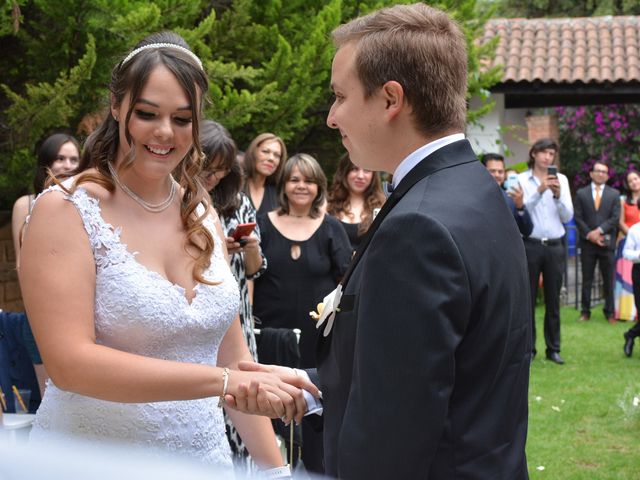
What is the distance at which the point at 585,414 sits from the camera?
26.6ft

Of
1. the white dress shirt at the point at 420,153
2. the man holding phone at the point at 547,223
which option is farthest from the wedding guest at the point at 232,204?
the man holding phone at the point at 547,223

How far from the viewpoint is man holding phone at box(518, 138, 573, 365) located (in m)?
10.1

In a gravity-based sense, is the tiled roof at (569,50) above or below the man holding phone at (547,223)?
above

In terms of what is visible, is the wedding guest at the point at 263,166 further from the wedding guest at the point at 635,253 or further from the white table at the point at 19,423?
the wedding guest at the point at 635,253

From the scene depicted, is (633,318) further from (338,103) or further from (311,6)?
(338,103)

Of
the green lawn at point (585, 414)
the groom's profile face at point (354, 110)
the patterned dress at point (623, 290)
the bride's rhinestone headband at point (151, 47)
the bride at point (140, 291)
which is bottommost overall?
the green lawn at point (585, 414)

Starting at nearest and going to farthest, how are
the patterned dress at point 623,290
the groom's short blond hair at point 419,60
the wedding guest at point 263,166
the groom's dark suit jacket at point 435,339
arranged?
the groom's dark suit jacket at point 435,339
the groom's short blond hair at point 419,60
the wedding guest at point 263,166
the patterned dress at point 623,290

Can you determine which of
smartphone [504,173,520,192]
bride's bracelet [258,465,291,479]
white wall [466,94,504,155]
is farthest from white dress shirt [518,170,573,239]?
white wall [466,94,504,155]

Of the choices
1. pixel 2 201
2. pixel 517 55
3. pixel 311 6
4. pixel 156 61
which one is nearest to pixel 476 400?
pixel 156 61

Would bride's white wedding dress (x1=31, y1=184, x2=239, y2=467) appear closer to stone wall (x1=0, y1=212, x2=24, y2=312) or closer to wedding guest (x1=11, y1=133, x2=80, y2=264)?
wedding guest (x1=11, y1=133, x2=80, y2=264)

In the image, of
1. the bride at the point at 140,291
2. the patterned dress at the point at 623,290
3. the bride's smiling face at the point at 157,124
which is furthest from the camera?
the patterned dress at the point at 623,290

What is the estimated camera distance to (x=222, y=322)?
295 cm

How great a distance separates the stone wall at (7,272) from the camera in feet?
24.8

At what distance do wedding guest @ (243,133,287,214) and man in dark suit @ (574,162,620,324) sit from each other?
811cm
